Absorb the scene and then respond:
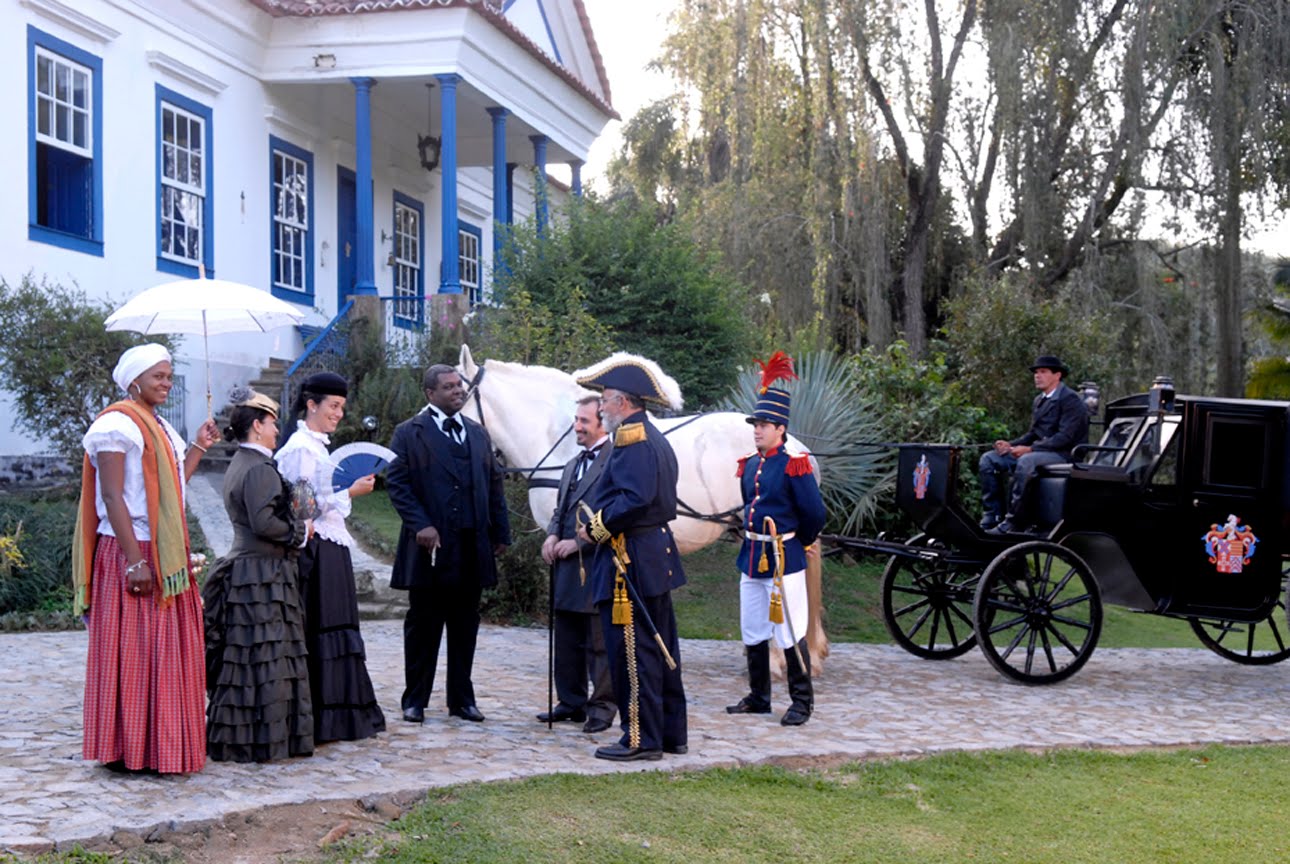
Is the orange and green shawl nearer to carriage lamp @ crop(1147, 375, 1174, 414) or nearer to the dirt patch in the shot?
the dirt patch

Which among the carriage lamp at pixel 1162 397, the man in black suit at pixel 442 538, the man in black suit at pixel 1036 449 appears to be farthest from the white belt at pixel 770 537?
the carriage lamp at pixel 1162 397

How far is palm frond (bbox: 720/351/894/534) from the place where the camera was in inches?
484

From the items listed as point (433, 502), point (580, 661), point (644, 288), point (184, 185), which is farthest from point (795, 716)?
point (184, 185)

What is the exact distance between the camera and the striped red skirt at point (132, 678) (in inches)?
221

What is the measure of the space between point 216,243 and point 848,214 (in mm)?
8950

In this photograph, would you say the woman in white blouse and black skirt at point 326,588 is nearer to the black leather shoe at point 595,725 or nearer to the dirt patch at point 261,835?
the dirt patch at point 261,835

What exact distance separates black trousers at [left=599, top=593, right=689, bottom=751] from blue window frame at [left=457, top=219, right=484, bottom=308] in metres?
16.7

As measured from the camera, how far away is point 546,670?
8.87m

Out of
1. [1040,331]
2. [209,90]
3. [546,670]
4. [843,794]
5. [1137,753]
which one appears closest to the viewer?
[843,794]

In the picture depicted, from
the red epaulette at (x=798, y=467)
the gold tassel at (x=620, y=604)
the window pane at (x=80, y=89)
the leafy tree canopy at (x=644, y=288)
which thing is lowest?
the gold tassel at (x=620, y=604)

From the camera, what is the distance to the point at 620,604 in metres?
6.30

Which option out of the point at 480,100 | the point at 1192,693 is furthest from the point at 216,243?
the point at 1192,693

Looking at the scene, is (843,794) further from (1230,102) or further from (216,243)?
(1230,102)

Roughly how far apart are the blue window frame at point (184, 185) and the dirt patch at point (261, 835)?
11.2 m
